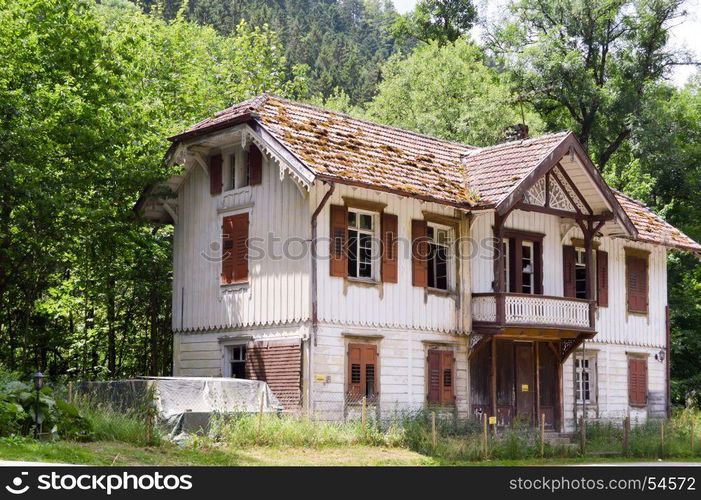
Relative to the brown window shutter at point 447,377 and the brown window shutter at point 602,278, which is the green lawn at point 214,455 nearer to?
the brown window shutter at point 447,377

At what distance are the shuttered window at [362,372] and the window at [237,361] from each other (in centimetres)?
314

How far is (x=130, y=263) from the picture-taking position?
32.8 metres

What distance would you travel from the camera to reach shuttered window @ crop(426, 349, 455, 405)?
28266 mm

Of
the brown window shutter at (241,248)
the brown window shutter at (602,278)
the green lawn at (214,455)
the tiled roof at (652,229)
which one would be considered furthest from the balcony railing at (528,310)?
the brown window shutter at (241,248)

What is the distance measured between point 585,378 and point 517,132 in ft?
28.1

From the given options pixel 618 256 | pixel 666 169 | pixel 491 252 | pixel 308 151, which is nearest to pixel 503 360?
pixel 491 252

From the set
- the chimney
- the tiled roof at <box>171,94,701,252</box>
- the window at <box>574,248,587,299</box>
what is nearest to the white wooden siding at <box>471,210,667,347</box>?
the window at <box>574,248,587,299</box>

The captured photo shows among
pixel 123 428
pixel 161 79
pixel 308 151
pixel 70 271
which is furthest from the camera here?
pixel 161 79

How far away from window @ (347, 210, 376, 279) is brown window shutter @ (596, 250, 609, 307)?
385 inches

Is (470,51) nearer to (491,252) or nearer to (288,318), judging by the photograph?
(491,252)

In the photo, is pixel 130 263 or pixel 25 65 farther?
pixel 130 263

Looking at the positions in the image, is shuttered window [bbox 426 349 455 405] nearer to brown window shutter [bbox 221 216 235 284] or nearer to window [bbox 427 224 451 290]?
window [bbox 427 224 451 290]

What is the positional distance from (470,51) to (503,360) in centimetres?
3240

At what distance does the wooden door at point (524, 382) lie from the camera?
101 feet
